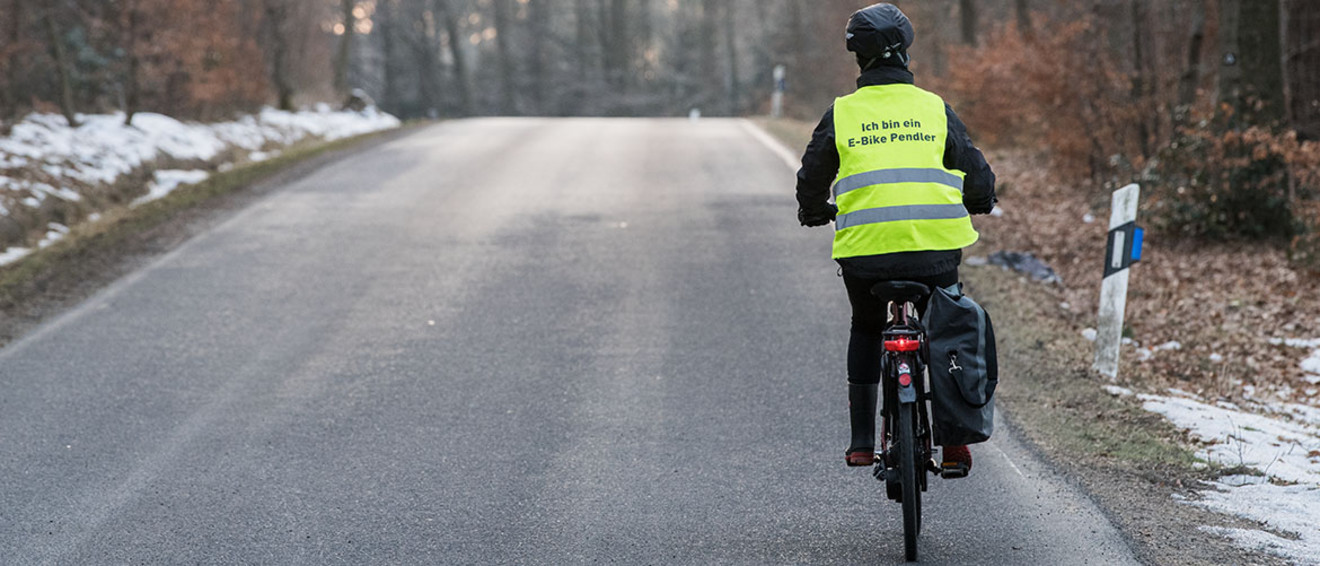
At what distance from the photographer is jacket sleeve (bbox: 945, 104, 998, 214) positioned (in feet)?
16.1

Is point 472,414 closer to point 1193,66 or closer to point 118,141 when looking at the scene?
point 1193,66

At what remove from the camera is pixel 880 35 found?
4.82 m

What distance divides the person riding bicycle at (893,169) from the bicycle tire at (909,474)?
28 cm

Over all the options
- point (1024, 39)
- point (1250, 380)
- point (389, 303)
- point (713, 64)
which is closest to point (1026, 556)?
point (1250, 380)

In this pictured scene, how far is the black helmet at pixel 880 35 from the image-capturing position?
4824 millimetres

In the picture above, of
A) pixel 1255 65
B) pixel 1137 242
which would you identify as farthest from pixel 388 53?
pixel 1137 242

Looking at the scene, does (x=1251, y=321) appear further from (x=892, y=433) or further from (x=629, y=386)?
(x=892, y=433)

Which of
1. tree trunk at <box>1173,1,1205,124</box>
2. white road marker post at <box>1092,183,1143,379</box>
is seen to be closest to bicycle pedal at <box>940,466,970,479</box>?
white road marker post at <box>1092,183,1143,379</box>

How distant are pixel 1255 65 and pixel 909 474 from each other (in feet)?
32.9

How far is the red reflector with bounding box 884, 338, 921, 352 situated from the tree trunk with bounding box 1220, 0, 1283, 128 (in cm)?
955

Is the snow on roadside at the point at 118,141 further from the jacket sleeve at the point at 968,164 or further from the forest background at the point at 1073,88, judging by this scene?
the jacket sleeve at the point at 968,164

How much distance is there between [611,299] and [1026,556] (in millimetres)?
5611

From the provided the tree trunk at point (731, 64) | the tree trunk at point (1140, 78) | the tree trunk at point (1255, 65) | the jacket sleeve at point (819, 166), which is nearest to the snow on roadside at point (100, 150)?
the jacket sleeve at point (819, 166)

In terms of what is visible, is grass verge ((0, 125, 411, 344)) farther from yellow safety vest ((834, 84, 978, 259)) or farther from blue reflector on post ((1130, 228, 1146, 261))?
blue reflector on post ((1130, 228, 1146, 261))
